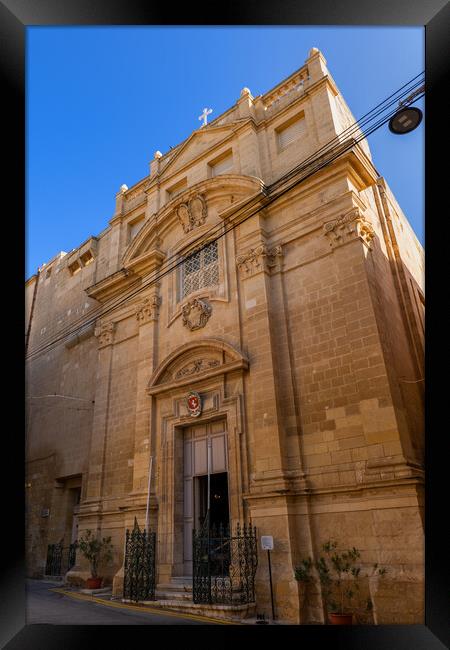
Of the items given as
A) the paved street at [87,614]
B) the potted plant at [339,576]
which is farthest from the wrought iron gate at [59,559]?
the potted plant at [339,576]

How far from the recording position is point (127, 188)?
774 inches

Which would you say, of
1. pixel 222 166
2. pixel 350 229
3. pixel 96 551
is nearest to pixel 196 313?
pixel 350 229

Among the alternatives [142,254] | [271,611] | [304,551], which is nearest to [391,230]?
[142,254]

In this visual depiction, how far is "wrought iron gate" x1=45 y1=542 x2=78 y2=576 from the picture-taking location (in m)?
15.5

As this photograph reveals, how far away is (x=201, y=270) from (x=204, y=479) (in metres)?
6.06

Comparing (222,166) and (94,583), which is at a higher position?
(222,166)

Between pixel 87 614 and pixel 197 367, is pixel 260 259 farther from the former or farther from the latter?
pixel 87 614

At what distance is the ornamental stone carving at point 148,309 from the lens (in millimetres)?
14969

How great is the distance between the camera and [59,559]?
51.8 feet
